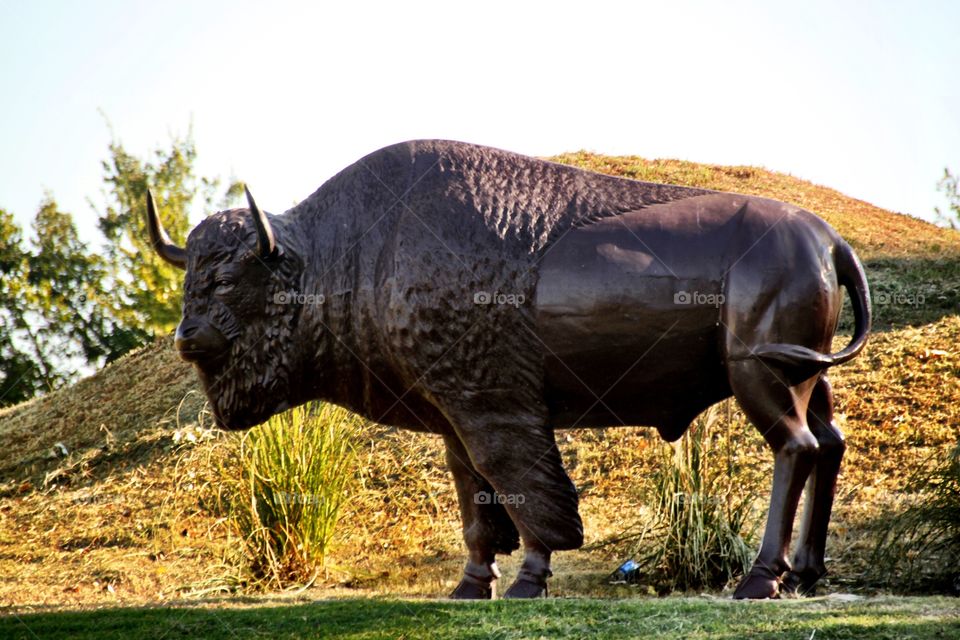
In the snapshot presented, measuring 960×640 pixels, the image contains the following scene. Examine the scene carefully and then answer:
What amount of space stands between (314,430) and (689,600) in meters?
3.18

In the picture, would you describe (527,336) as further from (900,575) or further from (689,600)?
(900,575)

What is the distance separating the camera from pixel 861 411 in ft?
30.4

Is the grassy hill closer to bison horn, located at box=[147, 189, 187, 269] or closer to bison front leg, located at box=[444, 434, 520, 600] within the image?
bison front leg, located at box=[444, 434, 520, 600]

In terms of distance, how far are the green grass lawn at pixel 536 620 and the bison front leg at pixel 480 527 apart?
2.18 feet

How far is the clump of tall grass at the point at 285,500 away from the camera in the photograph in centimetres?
693

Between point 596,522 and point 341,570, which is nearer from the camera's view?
point 341,570


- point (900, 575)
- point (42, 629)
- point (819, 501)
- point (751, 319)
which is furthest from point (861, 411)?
point (42, 629)

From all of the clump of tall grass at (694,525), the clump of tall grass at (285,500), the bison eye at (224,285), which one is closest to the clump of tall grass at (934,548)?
the clump of tall grass at (694,525)

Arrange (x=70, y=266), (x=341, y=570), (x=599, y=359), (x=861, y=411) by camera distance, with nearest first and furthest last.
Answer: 1. (x=599, y=359)
2. (x=341, y=570)
3. (x=861, y=411)
4. (x=70, y=266)

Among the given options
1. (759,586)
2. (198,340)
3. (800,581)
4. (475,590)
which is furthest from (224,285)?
(800,581)

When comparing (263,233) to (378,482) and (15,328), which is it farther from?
(15,328)

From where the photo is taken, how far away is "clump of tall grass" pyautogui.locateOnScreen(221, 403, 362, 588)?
6.93 metres

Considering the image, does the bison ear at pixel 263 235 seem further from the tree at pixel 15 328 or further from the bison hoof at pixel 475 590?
the tree at pixel 15 328

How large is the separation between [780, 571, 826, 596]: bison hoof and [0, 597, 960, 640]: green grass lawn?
1.48 ft
